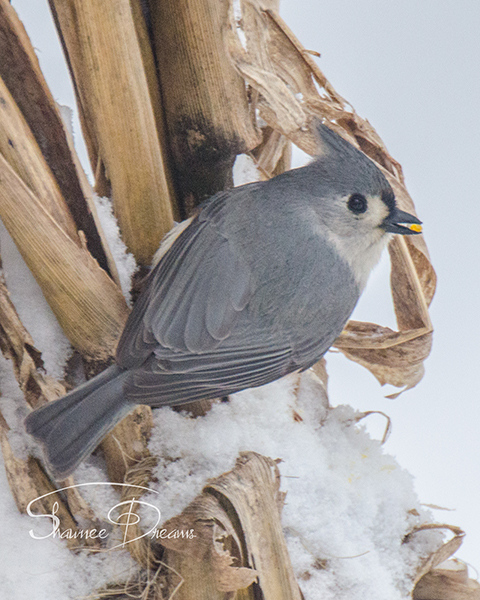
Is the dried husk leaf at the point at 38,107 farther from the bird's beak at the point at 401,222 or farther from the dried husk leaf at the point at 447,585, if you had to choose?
the dried husk leaf at the point at 447,585

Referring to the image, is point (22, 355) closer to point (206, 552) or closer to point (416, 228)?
point (206, 552)

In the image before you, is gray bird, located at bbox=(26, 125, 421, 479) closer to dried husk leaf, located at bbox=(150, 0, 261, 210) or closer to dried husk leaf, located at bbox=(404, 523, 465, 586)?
dried husk leaf, located at bbox=(150, 0, 261, 210)

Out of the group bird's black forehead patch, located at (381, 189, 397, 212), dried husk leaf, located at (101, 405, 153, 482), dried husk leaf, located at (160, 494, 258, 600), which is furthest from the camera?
bird's black forehead patch, located at (381, 189, 397, 212)

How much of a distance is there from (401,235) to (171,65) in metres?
0.46

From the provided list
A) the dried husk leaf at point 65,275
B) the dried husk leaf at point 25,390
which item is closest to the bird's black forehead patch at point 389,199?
the dried husk leaf at point 65,275

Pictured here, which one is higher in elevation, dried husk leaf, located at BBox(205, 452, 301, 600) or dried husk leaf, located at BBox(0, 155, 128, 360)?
dried husk leaf, located at BBox(0, 155, 128, 360)

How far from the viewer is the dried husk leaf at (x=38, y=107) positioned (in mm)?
780

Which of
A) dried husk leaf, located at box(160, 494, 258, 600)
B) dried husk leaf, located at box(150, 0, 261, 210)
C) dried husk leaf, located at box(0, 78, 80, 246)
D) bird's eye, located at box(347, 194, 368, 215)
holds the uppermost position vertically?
dried husk leaf, located at box(150, 0, 261, 210)

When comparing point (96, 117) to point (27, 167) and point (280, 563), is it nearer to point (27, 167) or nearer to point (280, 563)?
point (27, 167)

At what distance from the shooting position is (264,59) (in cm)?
92

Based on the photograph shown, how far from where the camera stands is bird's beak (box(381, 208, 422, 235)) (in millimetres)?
952

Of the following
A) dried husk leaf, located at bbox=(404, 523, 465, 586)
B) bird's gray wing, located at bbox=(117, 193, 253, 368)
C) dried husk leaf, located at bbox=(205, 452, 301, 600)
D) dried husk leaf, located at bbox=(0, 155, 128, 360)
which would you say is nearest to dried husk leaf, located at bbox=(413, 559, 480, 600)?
dried husk leaf, located at bbox=(404, 523, 465, 586)

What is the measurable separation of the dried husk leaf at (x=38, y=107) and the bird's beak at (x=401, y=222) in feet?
1.47

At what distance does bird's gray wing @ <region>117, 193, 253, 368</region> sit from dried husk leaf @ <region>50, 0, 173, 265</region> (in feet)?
0.24
